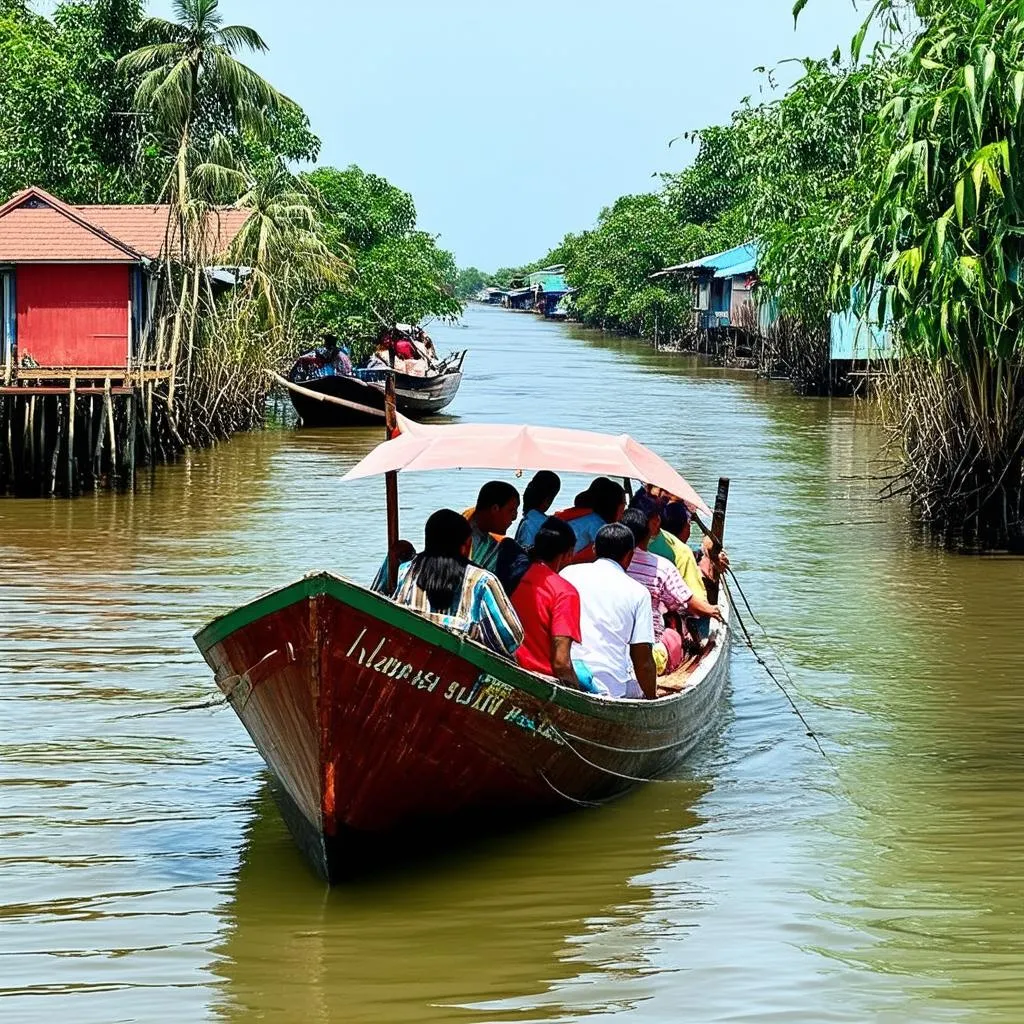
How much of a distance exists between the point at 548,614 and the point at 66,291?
18.6m

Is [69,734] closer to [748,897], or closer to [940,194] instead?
[748,897]

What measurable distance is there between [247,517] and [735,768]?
427 inches

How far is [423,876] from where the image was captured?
24.2 feet

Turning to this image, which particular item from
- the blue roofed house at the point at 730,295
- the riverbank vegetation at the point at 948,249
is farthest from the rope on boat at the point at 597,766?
the blue roofed house at the point at 730,295

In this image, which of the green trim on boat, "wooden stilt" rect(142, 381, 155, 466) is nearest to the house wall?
"wooden stilt" rect(142, 381, 155, 466)

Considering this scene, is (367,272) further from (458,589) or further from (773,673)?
(458,589)

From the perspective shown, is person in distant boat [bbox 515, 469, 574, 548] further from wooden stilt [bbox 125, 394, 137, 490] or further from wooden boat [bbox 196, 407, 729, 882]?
wooden stilt [bbox 125, 394, 137, 490]

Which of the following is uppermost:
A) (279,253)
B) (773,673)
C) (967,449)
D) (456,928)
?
(279,253)

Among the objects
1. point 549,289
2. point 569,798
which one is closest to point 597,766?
point 569,798

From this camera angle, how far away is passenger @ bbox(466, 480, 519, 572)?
836cm

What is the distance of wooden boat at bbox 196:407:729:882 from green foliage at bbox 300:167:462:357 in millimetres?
28297

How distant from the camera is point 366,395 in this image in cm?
3014

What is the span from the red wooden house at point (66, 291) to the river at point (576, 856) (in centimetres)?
983

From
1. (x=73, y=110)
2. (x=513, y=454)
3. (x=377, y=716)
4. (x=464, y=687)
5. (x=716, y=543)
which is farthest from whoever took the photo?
(x=73, y=110)
